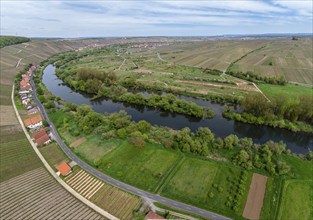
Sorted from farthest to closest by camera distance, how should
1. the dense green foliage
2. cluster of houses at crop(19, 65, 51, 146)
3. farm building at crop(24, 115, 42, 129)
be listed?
the dense green foliage → farm building at crop(24, 115, 42, 129) → cluster of houses at crop(19, 65, 51, 146)

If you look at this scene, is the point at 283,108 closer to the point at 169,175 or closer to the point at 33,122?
the point at 169,175

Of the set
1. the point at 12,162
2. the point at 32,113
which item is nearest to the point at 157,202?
the point at 12,162

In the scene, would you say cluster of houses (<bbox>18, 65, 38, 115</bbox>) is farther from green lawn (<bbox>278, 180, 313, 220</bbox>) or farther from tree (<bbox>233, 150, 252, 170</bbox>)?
green lawn (<bbox>278, 180, 313, 220</bbox>)

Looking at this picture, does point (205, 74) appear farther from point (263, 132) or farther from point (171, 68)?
point (263, 132)

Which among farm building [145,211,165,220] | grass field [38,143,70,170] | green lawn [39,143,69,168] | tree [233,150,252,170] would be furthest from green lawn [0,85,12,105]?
tree [233,150,252,170]

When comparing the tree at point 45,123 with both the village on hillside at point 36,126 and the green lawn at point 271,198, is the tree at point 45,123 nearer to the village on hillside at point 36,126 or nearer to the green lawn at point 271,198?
the village on hillside at point 36,126

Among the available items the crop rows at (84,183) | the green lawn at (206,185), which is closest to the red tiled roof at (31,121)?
the crop rows at (84,183)
